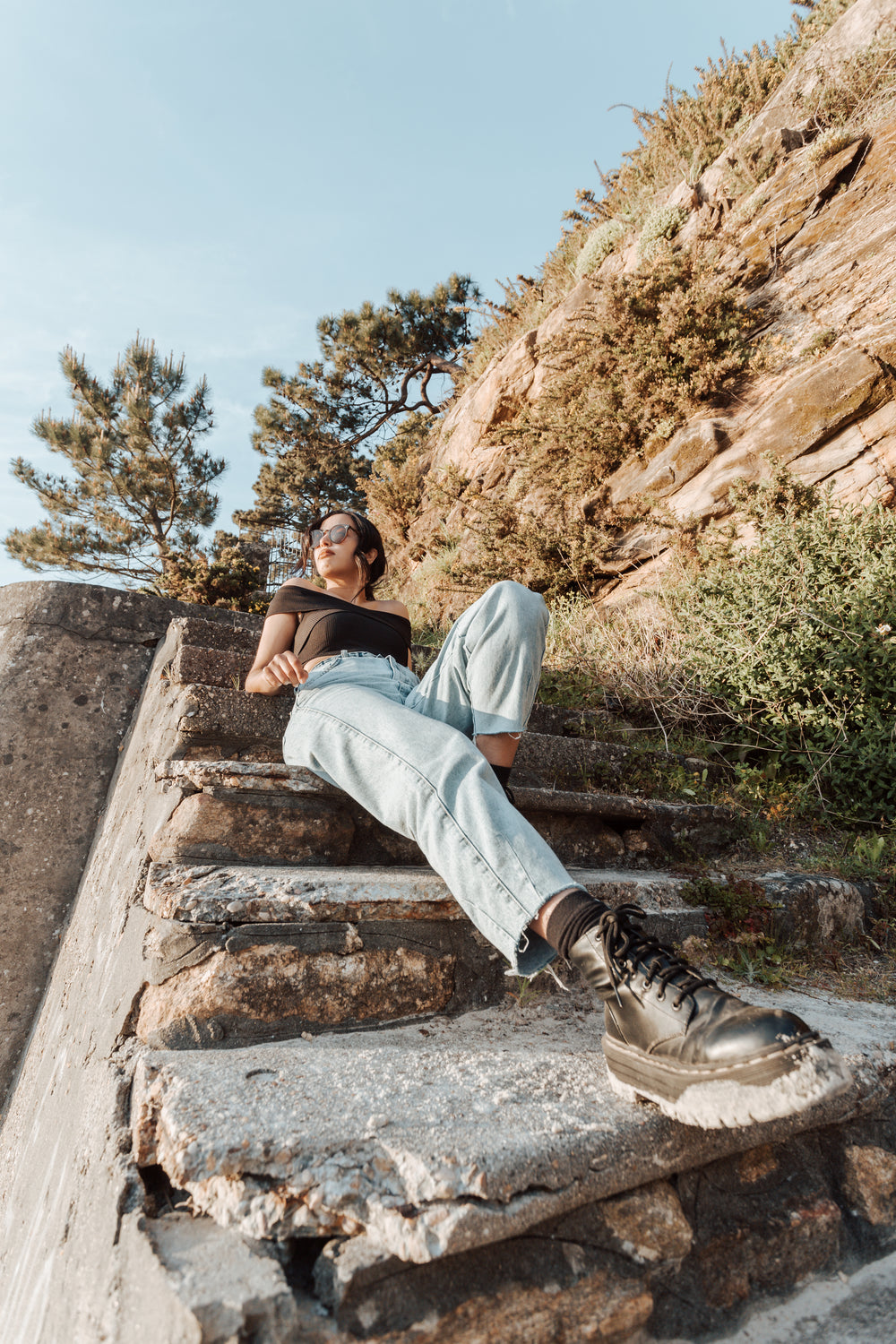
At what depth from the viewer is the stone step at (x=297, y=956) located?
Result: 4.03 feet

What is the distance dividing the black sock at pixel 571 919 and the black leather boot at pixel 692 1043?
0.01m

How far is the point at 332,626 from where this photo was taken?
7.11 feet

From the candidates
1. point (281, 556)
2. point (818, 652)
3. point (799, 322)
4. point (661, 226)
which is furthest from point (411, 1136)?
point (281, 556)

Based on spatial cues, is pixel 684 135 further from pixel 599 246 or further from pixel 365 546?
pixel 365 546

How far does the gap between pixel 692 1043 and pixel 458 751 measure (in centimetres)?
67

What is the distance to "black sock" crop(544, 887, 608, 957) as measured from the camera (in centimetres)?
116

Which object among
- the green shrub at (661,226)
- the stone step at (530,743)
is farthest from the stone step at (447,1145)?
the green shrub at (661,226)

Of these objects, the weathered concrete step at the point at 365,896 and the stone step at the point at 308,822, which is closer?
the weathered concrete step at the point at 365,896

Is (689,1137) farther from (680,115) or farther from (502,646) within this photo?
(680,115)

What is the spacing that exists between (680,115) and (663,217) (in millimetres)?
1930

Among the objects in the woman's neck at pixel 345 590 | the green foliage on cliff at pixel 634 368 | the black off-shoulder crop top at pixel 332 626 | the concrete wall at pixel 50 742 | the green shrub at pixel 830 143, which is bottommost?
the concrete wall at pixel 50 742

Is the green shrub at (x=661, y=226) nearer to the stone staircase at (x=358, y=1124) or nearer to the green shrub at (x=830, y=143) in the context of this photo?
the green shrub at (x=830, y=143)

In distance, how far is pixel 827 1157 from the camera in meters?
1.12

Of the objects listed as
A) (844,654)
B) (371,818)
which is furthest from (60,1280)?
(844,654)
